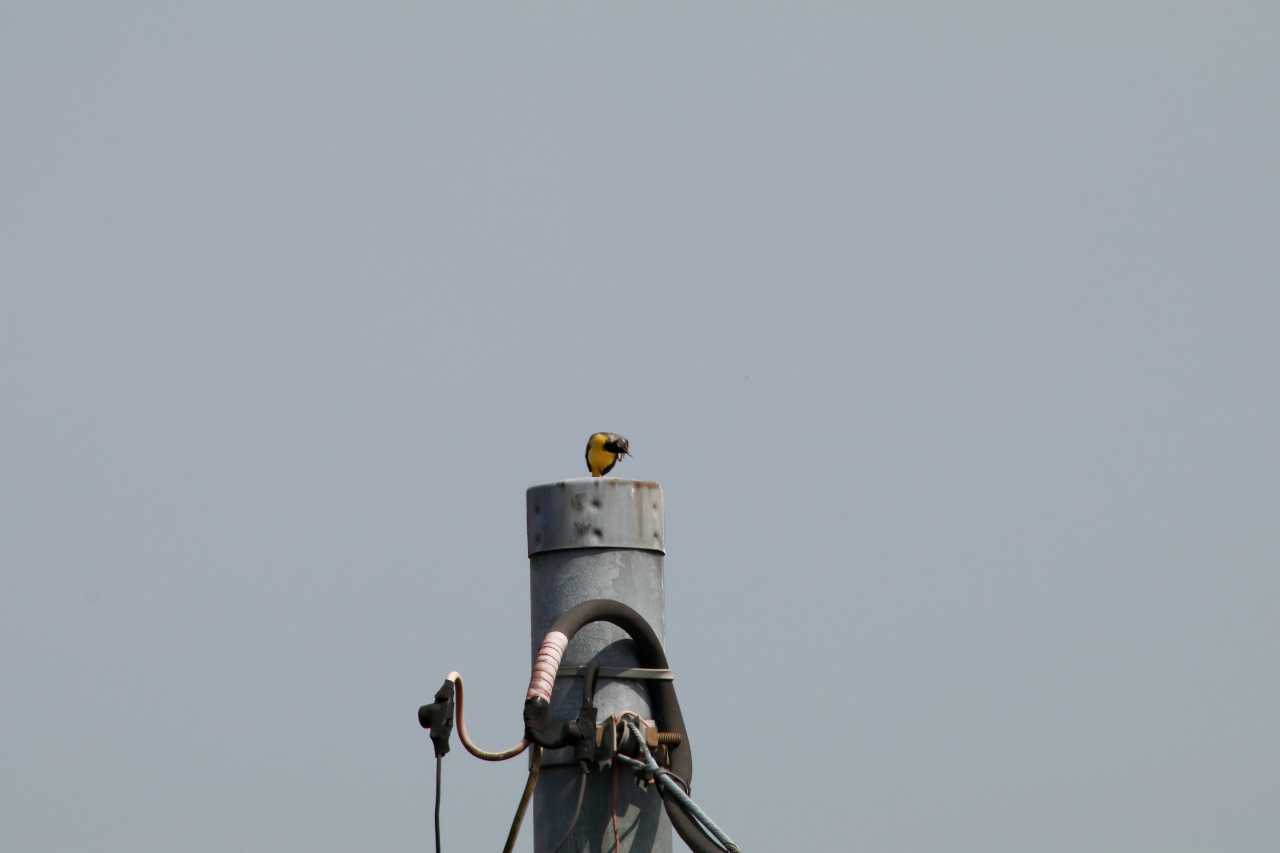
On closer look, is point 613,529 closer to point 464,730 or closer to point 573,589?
point 573,589

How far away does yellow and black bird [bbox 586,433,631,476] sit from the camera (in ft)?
36.2

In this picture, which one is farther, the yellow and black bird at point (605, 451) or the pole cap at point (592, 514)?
the yellow and black bird at point (605, 451)

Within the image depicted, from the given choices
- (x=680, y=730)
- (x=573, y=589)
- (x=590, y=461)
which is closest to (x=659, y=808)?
(x=680, y=730)

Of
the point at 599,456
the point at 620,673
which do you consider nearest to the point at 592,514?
the point at 620,673

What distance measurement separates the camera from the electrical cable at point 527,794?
8.85 metres

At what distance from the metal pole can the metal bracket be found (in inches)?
0.6

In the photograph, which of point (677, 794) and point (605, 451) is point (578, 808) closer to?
→ point (677, 794)

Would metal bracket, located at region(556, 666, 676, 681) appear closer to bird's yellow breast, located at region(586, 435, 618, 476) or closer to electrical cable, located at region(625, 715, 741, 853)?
electrical cable, located at region(625, 715, 741, 853)

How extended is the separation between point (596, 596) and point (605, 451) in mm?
2012

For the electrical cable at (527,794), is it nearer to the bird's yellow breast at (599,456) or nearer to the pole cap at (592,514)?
the pole cap at (592,514)

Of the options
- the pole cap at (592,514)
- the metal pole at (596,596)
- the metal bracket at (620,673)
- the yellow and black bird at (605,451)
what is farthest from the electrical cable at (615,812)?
the yellow and black bird at (605,451)

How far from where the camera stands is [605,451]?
11.1 metres

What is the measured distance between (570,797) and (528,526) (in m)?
1.03

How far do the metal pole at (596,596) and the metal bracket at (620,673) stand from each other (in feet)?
0.05
